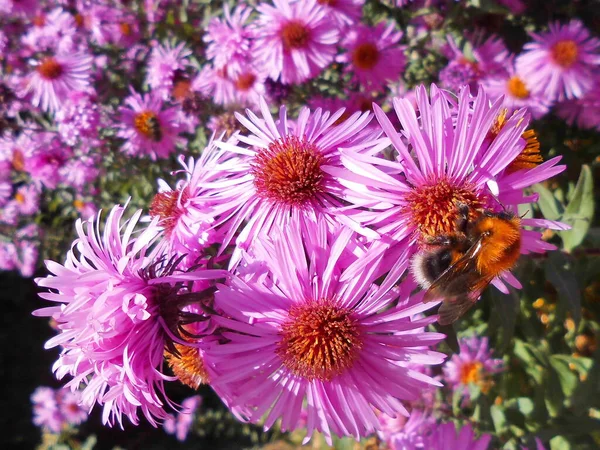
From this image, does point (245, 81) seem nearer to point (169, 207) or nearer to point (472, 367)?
point (169, 207)

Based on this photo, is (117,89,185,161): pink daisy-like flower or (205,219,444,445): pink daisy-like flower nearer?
(205,219,444,445): pink daisy-like flower

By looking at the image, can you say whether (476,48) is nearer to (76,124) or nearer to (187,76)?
(187,76)

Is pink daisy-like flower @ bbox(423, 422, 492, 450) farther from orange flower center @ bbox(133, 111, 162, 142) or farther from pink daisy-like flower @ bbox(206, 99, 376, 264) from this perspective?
orange flower center @ bbox(133, 111, 162, 142)

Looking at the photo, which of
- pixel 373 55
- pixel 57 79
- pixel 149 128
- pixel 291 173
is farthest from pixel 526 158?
pixel 57 79

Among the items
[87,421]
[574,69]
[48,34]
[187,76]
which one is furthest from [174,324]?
[87,421]

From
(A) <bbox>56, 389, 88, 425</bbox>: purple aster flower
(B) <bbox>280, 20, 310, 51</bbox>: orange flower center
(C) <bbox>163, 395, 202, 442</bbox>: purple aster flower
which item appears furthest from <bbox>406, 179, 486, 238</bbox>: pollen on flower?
(A) <bbox>56, 389, 88, 425</bbox>: purple aster flower

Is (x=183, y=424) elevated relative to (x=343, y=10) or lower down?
lower down
